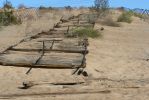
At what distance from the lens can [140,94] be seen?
39.7 ft

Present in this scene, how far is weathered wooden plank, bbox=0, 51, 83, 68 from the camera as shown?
1605 cm

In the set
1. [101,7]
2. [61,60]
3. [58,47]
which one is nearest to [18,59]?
[61,60]

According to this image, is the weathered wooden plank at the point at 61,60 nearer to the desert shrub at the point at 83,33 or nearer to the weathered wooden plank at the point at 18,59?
the weathered wooden plank at the point at 18,59

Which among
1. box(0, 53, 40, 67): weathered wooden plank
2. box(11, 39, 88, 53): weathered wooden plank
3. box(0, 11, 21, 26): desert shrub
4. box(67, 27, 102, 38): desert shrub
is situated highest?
box(0, 53, 40, 67): weathered wooden plank

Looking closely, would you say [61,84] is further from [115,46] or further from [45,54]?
[115,46]

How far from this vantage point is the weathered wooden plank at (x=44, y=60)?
16047 millimetres

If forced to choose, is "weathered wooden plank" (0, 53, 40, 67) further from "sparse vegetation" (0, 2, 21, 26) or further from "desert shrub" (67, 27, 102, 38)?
"sparse vegetation" (0, 2, 21, 26)

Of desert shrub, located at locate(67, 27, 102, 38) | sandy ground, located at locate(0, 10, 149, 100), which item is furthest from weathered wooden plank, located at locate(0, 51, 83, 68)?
desert shrub, located at locate(67, 27, 102, 38)

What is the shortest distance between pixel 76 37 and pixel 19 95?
13.0 metres

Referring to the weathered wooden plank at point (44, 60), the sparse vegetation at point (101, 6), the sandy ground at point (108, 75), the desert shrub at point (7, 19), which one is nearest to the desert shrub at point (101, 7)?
the sparse vegetation at point (101, 6)

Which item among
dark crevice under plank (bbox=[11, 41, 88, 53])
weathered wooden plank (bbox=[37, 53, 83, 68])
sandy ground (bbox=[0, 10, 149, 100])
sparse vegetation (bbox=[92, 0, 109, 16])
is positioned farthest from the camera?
sparse vegetation (bbox=[92, 0, 109, 16])

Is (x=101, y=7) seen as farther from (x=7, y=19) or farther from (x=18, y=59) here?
(x=18, y=59)

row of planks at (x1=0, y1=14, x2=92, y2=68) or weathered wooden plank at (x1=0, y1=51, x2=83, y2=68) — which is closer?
weathered wooden plank at (x1=0, y1=51, x2=83, y2=68)

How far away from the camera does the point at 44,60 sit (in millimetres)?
16750
